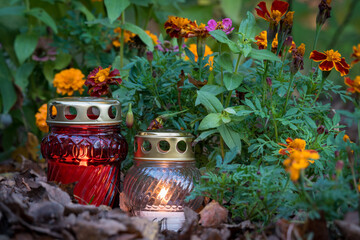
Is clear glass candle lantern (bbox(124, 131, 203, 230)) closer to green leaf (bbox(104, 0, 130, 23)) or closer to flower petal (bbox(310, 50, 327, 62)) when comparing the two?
flower petal (bbox(310, 50, 327, 62))

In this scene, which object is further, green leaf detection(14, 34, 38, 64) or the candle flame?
green leaf detection(14, 34, 38, 64)

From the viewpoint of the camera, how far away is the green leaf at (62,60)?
7.22ft

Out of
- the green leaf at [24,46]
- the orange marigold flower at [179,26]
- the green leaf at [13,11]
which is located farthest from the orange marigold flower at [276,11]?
the green leaf at [13,11]

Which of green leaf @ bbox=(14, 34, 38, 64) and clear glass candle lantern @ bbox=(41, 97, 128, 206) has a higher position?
green leaf @ bbox=(14, 34, 38, 64)

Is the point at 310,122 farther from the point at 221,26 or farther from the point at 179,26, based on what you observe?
the point at 179,26

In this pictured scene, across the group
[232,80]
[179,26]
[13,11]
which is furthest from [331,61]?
[13,11]

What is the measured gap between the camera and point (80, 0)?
8.11 feet

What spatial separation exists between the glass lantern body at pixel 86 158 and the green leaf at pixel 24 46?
887 millimetres

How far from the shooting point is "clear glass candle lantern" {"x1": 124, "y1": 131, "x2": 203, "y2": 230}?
1.23 meters

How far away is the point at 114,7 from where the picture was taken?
5.80 ft

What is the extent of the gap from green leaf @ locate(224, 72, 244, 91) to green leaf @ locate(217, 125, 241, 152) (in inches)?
5.0

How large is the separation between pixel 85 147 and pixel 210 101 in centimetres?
41

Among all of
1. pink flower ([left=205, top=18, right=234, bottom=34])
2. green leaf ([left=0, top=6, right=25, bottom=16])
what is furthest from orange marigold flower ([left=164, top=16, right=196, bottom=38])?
green leaf ([left=0, top=6, right=25, bottom=16])

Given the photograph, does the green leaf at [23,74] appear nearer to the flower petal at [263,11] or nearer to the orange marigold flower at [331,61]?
the flower petal at [263,11]
